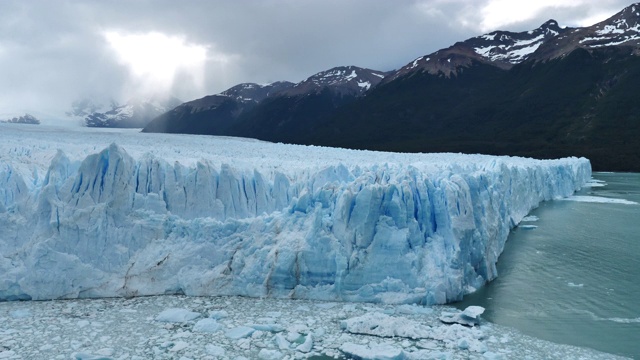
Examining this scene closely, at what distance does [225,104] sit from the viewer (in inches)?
4498

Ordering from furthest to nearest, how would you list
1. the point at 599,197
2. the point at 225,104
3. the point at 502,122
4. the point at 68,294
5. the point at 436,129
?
the point at 225,104
the point at 436,129
the point at 502,122
the point at 599,197
the point at 68,294

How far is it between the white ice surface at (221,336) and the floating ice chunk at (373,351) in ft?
0.05

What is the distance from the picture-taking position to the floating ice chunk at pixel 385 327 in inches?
260

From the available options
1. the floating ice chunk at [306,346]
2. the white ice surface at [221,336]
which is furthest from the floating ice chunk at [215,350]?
the floating ice chunk at [306,346]

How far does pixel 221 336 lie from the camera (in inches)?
258

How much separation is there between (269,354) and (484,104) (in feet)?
253

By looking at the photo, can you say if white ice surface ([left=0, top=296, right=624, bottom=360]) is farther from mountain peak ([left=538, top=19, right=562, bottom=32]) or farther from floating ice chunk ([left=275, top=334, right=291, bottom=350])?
mountain peak ([left=538, top=19, right=562, bottom=32])

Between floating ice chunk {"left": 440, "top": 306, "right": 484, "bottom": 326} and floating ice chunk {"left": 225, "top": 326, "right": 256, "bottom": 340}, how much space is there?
2964 mm

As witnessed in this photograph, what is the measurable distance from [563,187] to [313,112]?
258 feet

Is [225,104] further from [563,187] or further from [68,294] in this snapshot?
[68,294]

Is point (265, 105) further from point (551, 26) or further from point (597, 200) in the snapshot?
point (597, 200)

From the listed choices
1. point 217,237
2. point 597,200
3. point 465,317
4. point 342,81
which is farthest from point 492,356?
point 342,81

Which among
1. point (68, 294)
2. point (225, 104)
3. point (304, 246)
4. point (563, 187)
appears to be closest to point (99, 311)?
point (68, 294)

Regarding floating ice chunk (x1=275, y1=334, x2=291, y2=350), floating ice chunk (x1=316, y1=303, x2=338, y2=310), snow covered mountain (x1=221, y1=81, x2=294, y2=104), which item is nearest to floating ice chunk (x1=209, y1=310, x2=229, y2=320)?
floating ice chunk (x1=275, y1=334, x2=291, y2=350)
